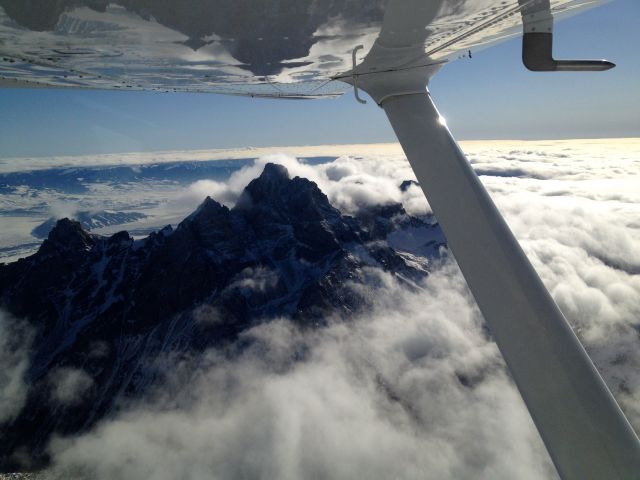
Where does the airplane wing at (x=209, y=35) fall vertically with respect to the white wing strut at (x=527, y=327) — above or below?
above

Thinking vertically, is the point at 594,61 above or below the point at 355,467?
above

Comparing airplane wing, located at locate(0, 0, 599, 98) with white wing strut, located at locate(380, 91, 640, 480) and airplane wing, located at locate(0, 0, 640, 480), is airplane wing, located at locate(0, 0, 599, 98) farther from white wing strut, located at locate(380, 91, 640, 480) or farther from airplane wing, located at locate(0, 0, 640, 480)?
white wing strut, located at locate(380, 91, 640, 480)

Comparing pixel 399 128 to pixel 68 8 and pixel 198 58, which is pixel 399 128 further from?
pixel 68 8

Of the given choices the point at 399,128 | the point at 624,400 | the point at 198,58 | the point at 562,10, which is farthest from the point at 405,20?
the point at 624,400

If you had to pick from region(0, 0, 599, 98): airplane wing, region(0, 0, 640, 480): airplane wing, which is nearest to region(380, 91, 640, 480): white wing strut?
region(0, 0, 640, 480): airplane wing

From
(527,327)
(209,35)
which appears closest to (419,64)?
(209,35)

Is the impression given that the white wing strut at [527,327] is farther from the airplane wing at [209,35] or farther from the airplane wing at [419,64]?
the airplane wing at [209,35]

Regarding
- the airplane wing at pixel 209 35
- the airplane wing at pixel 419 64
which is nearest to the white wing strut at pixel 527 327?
the airplane wing at pixel 419 64
